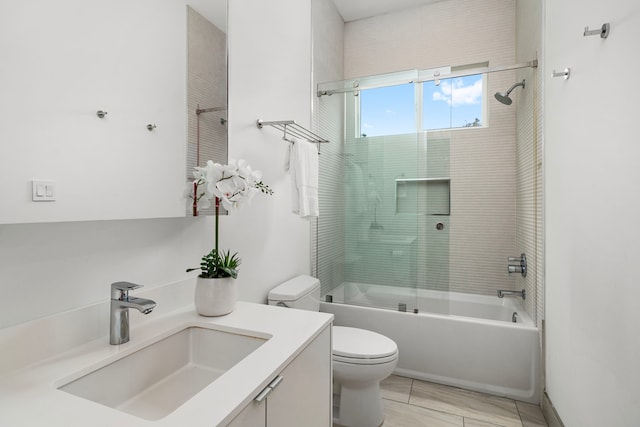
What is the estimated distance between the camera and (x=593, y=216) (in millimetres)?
1146

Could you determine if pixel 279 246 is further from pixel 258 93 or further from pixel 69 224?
pixel 69 224

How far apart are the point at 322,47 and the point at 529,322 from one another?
2530mm

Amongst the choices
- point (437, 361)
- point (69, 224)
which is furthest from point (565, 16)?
point (69, 224)

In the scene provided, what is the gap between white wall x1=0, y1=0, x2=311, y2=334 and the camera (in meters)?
0.77

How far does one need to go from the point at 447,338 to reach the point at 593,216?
1194 mm

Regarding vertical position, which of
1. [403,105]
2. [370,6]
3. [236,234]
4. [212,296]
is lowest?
[212,296]

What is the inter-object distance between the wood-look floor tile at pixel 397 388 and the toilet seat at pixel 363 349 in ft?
1.47

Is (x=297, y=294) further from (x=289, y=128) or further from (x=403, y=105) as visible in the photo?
(x=403, y=105)

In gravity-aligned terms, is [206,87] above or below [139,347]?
above

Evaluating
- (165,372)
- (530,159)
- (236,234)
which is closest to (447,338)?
(530,159)

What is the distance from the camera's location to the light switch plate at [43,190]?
2.33 ft

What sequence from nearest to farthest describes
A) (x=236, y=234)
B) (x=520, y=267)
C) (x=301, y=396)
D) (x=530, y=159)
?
(x=301, y=396) → (x=236, y=234) → (x=530, y=159) → (x=520, y=267)

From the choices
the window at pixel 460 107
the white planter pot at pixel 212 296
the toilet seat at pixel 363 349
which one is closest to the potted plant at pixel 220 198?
the white planter pot at pixel 212 296

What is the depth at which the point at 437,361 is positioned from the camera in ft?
6.69
